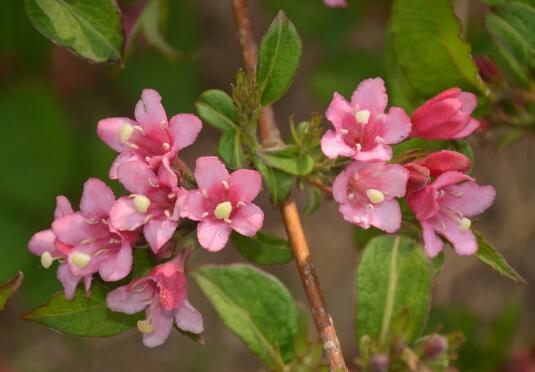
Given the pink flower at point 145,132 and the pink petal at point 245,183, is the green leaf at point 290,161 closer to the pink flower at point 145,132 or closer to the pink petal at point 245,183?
the pink petal at point 245,183

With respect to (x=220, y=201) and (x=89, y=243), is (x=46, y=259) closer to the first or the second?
(x=89, y=243)

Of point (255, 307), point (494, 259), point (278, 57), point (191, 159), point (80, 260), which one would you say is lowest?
point (191, 159)

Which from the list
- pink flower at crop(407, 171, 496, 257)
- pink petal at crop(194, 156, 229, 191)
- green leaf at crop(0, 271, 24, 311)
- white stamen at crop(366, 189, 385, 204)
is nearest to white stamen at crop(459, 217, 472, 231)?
pink flower at crop(407, 171, 496, 257)

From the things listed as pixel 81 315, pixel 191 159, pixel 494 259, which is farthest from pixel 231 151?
pixel 191 159

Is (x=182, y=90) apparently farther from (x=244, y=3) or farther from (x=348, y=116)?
(x=348, y=116)

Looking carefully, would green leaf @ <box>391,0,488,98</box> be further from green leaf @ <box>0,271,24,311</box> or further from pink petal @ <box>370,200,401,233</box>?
green leaf @ <box>0,271,24,311</box>

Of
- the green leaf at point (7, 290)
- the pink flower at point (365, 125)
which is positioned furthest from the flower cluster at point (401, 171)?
the green leaf at point (7, 290)
